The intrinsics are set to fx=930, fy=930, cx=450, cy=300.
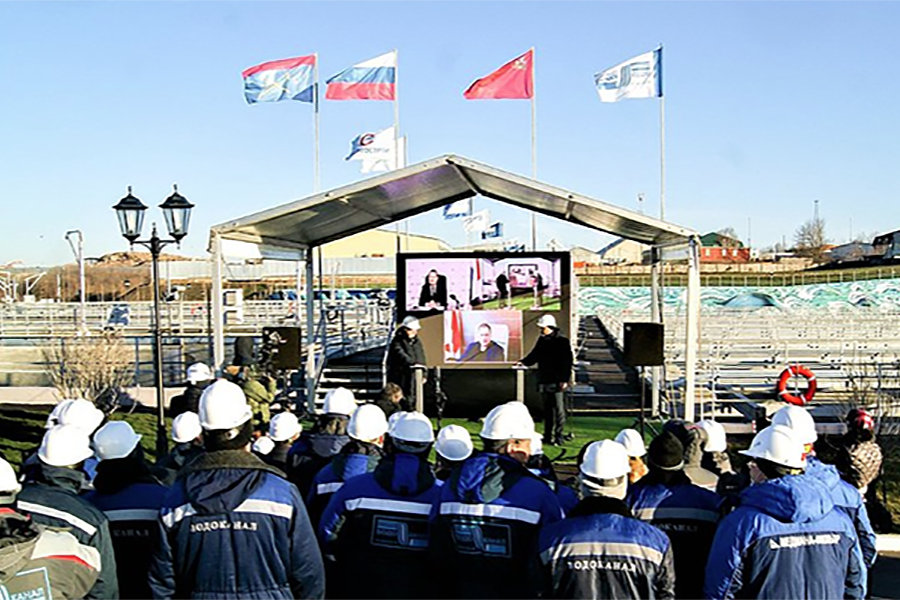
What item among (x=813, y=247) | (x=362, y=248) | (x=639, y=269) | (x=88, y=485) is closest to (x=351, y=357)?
(x=88, y=485)

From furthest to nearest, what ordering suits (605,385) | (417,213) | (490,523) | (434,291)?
1. (605,385)
2. (417,213)
3. (434,291)
4. (490,523)

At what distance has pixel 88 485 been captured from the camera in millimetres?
4625

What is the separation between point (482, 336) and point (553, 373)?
9.84 feet

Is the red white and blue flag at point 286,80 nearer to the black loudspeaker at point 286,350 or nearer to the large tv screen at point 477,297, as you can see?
the large tv screen at point 477,297

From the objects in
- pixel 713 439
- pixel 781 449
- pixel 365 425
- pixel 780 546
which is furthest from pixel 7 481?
pixel 713 439

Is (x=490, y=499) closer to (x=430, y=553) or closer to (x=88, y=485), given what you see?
(x=430, y=553)

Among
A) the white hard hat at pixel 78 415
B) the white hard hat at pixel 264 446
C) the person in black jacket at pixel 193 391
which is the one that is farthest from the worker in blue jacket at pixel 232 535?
the person in black jacket at pixel 193 391

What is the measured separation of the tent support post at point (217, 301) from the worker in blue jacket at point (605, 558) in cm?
846

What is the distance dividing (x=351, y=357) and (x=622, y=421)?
6.68m

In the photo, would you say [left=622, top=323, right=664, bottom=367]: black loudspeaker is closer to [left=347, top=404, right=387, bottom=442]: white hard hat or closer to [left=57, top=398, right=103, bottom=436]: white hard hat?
[left=347, top=404, right=387, bottom=442]: white hard hat

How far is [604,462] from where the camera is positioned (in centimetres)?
412

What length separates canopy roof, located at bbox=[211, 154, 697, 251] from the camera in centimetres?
1180

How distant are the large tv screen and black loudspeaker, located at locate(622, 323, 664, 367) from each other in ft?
9.87

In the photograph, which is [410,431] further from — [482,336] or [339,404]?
[482,336]
